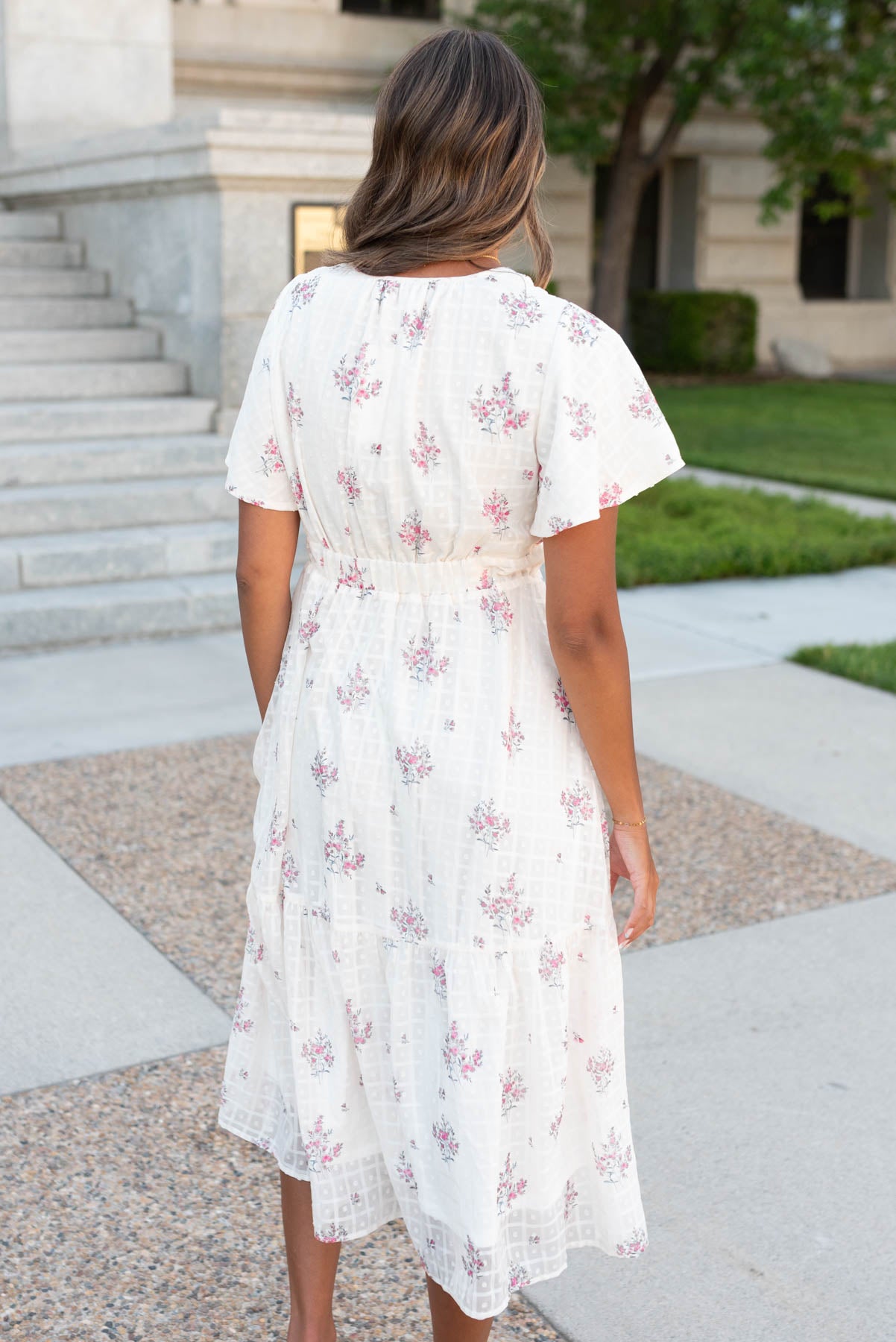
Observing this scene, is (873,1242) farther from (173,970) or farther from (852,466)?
(852,466)

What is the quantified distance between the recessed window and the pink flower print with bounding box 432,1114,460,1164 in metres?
20.6

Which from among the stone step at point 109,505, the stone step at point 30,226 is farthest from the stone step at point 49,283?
the stone step at point 109,505

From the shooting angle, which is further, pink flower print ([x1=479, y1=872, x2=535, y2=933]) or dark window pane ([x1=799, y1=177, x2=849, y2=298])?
dark window pane ([x1=799, y1=177, x2=849, y2=298])

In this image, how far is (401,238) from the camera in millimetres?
2016

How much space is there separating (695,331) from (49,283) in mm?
13533

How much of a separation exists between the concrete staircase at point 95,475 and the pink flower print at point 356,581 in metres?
4.90

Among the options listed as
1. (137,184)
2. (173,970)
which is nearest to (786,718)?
(173,970)

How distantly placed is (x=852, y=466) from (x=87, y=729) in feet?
28.4

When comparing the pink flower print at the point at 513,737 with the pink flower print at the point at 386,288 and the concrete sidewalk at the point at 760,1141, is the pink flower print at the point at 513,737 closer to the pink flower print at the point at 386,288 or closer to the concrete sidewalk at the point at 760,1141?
the pink flower print at the point at 386,288

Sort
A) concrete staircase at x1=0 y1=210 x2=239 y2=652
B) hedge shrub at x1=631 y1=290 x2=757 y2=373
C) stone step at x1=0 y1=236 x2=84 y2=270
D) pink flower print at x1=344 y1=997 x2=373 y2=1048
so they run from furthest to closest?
1. hedge shrub at x1=631 y1=290 x2=757 y2=373
2. stone step at x1=0 y1=236 x2=84 y2=270
3. concrete staircase at x1=0 y1=210 x2=239 y2=652
4. pink flower print at x1=344 y1=997 x2=373 y2=1048

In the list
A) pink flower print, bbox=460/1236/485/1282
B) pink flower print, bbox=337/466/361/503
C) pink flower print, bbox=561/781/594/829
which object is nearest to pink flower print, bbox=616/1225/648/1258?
pink flower print, bbox=460/1236/485/1282

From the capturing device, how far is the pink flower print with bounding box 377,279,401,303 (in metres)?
2.01

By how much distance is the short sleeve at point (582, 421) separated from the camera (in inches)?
75.9

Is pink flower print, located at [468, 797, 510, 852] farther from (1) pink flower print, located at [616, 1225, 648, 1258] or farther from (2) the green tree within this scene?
(2) the green tree
